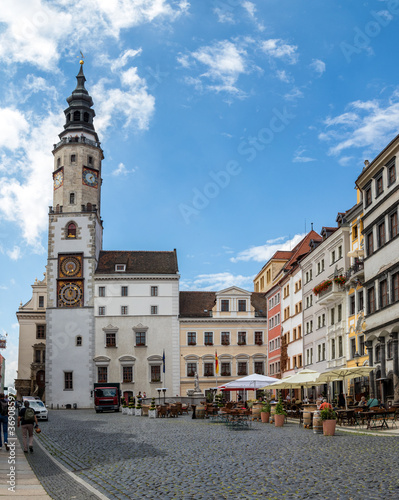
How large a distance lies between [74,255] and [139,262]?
26.2 feet

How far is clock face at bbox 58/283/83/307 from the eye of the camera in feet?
270

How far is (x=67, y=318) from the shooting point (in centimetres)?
8169

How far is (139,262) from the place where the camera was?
8694 centimetres

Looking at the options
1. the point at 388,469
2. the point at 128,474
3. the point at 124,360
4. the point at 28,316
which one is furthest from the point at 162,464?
the point at 28,316

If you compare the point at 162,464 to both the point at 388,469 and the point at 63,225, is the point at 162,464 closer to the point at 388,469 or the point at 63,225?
the point at 388,469

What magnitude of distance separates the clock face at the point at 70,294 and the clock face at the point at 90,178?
12879mm

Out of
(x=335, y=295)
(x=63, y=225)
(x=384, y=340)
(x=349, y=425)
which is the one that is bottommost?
(x=349, y=425)

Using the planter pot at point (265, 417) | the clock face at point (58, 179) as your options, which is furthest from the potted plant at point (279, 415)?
the clock face at point (58, 179)

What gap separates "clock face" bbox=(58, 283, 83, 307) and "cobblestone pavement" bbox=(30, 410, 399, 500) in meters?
57.2

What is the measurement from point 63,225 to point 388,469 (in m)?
73.1

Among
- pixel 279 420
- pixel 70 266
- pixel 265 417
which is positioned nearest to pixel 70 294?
pixel 70 266

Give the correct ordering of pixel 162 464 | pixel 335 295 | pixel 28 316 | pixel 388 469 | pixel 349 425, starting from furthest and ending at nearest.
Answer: pixel 28 316
pixel 335 295
pixel 349 425
pixel 162 464
pixel 388 469

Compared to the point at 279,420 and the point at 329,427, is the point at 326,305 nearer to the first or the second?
the point at 279,420

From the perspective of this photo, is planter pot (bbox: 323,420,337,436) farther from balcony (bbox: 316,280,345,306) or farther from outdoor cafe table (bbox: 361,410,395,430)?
balcony (bbox: 316,280,345,306)
